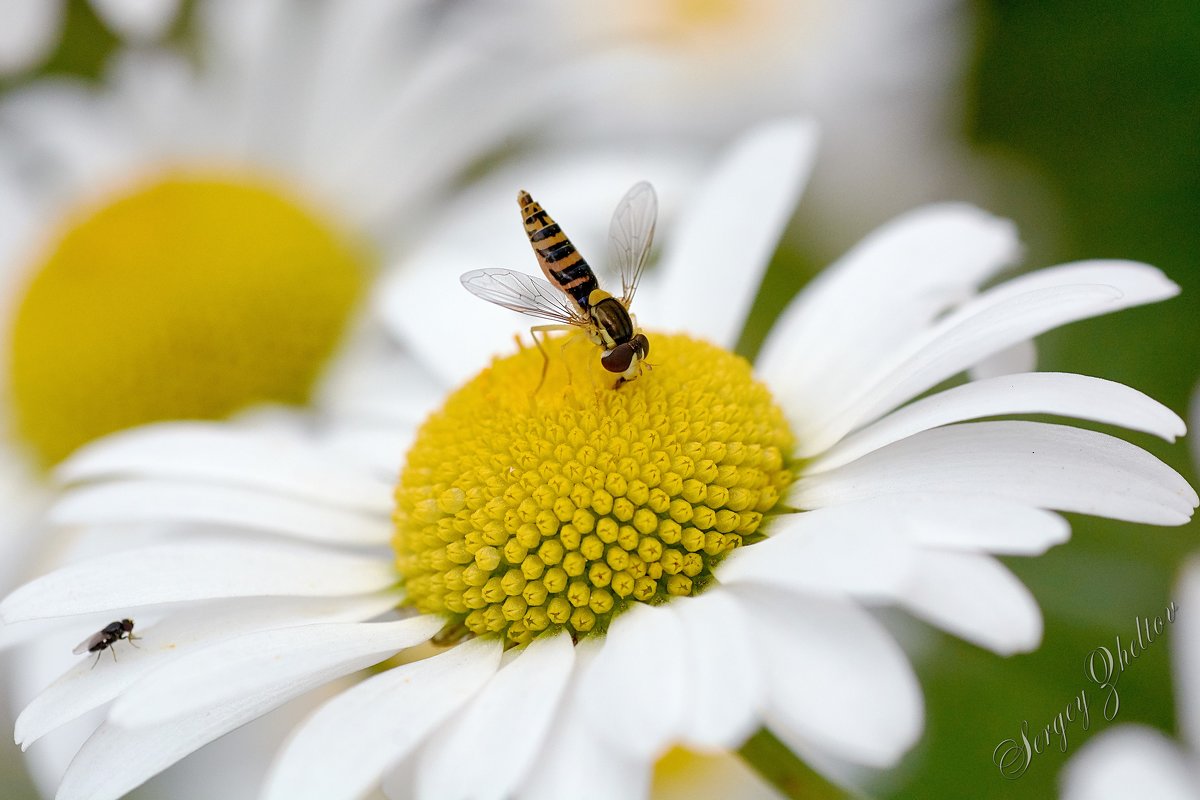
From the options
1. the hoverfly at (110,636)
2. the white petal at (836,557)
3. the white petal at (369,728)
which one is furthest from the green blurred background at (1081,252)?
the hoverfly at (110,636)

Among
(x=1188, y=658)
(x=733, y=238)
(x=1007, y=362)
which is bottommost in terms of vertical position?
(x=1188, y=658)

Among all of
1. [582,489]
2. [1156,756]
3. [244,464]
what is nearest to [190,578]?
[244,464]

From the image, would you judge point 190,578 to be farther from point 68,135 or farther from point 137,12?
point 68,135

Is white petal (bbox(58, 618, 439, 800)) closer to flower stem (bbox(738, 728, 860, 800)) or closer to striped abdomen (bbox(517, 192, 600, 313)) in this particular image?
flower stem (bbox(738, 728, 860, 800))

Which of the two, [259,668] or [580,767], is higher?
[259,668]

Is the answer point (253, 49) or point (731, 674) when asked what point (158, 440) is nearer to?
point (731, 674)

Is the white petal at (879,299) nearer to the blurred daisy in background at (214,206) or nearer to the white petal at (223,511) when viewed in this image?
the white petal at (223,511)

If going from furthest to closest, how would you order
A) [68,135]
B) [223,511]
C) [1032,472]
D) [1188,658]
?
[68,135] → [223,511] → [1188,658] → [1032,472]
